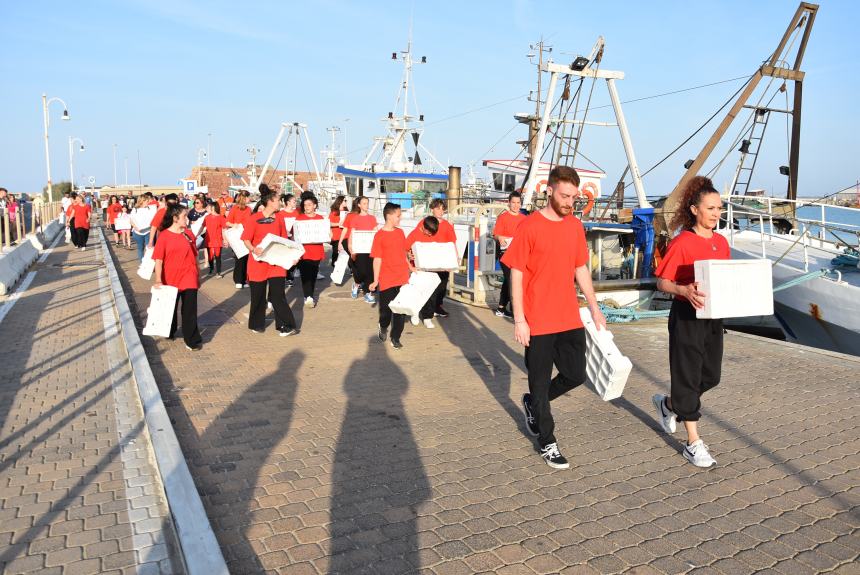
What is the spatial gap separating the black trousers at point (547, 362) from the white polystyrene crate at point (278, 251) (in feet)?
14.8

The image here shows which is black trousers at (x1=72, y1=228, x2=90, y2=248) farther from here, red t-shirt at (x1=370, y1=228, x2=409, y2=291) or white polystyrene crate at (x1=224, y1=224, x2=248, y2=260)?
red t-shirt at (x1=370, y1=228, x2=409, y2=291)

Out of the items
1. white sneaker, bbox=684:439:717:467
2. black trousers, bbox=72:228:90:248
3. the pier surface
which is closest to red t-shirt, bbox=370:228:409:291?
the pier surface

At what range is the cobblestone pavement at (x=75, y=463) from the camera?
3215 mm

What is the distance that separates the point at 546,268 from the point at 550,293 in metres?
0.17

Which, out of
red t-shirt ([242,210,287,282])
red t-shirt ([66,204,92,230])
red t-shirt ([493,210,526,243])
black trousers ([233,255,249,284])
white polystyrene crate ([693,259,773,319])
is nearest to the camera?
white polystyrene crate ([693,259,773,319])

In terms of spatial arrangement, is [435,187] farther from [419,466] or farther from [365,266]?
[419,466]

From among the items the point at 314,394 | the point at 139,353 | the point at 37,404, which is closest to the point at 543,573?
the point at 314,394

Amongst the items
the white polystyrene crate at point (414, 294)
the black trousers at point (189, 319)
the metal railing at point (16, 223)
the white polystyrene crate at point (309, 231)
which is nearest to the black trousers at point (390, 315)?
the white polystyrene crate at point (414, 294)

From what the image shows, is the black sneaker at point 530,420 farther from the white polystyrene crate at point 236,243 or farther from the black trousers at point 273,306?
the white polystyrene crate at point 236,243

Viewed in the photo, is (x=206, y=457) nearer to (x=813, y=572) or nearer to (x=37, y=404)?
(x=37, y=404)

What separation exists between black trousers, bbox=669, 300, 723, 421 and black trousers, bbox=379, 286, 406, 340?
156 inches

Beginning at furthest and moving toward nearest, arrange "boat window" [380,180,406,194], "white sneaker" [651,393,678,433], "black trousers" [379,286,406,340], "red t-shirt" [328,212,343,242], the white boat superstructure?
1. "boat window" [380,180,406,194]
2. "red t-shirt" [328,212,343,242]
3. the white boat superstructure
4. "black trousers" [379,286,406,340]
5. "white sneaker" [651,393,678,433]

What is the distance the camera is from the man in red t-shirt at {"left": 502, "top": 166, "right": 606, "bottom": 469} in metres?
4.35

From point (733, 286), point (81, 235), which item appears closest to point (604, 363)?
point (733, 286)
